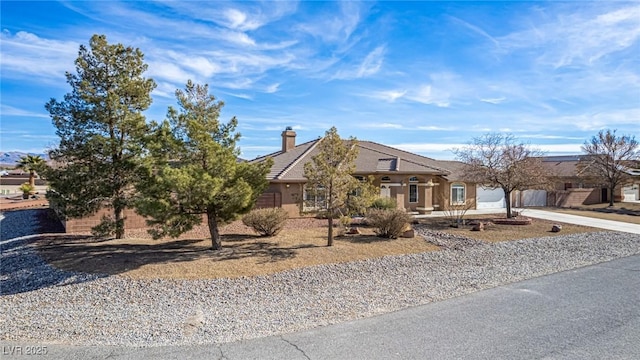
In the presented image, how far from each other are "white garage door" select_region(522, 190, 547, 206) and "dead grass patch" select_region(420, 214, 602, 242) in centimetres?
1121

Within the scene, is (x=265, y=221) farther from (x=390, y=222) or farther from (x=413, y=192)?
(x=413, y=192)

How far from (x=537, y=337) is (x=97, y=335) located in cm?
793

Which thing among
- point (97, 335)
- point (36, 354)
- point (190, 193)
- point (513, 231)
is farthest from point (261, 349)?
point (513, 231)

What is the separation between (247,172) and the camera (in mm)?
13203

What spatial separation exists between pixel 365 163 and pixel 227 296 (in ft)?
57.8

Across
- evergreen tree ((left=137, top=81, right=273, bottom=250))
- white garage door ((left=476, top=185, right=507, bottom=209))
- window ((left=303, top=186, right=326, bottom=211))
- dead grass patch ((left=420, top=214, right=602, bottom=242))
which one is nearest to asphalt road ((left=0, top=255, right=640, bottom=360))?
evergreen tree ((left=137, top=81, right=273, bottom=250))

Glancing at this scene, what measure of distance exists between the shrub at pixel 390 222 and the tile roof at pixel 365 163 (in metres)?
6.81

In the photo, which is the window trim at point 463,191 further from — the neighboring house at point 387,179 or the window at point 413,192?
the window at point 413,192

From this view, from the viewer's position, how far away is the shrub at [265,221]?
1595 centimetres

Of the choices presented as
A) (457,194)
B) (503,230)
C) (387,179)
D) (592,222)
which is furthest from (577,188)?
(387,179)

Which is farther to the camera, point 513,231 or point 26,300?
point 513,231

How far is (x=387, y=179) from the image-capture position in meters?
25.0

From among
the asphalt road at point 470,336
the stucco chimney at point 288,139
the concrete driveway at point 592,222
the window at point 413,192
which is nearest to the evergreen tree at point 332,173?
the asphalt road at point 470,336

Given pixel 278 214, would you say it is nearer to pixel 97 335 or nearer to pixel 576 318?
pixel 97 335
